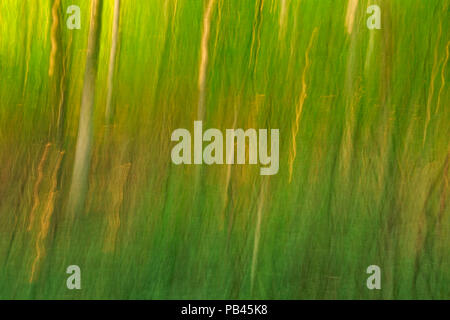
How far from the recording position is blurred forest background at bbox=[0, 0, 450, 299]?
2.14 m

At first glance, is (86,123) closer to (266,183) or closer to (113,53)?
(113,53)

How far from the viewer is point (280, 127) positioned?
7.09ft

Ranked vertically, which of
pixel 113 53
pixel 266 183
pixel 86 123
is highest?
pixel 113 53

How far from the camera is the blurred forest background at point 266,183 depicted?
7.03 feet

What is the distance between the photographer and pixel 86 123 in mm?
2168

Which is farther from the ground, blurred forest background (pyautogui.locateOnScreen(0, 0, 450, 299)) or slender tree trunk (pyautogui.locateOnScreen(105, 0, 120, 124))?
slender tree trunk (pyautogui.locateOnScreen(105, 0, 120, 124))

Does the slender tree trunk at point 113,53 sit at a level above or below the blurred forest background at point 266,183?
above

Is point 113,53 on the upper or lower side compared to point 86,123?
upper

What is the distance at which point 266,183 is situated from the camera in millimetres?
2152

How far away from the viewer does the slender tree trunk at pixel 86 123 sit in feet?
7.06

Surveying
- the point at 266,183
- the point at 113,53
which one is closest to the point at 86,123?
the point at 113,53

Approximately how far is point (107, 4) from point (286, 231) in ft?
3.76

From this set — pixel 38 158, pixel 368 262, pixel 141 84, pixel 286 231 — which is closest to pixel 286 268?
Answer: pixel 286 231

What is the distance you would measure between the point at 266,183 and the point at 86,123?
0.74m
